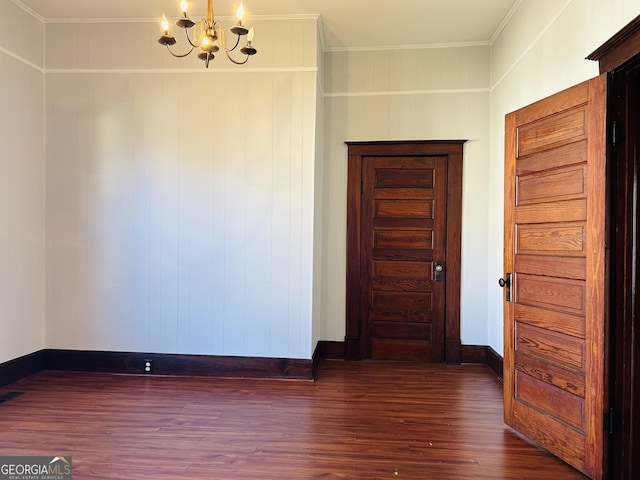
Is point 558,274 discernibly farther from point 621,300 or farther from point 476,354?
point 476,354

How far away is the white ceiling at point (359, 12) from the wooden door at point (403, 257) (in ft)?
3.98

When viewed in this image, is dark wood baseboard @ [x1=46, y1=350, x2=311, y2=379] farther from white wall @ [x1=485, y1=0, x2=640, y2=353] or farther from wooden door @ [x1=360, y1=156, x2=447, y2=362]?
white wall @ [x1=485, y1=0, x2=640, y2=353]

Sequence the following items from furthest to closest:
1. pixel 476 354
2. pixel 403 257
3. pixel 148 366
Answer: pixel 403 257 → pixel 476 354 → pixel 148 366

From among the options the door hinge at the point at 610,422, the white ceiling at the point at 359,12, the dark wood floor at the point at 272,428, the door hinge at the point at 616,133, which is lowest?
the dark wood floor at the point at 272,428

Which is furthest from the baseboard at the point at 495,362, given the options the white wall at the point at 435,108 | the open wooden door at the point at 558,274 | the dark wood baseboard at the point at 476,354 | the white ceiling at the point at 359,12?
the white ceiling at the point at 359,12

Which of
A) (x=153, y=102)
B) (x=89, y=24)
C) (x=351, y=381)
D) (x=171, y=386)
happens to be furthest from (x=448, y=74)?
(x=171, y=386)

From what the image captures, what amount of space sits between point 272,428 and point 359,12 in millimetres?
3414

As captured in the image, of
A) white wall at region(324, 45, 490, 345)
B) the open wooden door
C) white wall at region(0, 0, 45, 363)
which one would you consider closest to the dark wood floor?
the open wooden door

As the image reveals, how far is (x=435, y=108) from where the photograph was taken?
4070 mm

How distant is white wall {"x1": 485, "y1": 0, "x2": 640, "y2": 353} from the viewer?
223cm

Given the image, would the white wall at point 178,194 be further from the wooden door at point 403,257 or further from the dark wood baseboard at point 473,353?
the dark wood baseboard at point 473,353

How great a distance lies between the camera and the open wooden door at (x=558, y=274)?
6.82ft

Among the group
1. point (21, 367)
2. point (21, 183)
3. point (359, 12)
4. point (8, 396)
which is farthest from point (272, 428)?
point (359, 12)

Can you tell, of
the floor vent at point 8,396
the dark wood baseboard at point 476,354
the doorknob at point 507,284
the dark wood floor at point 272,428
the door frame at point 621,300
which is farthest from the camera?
the dark wood baseboard at point 476,354
